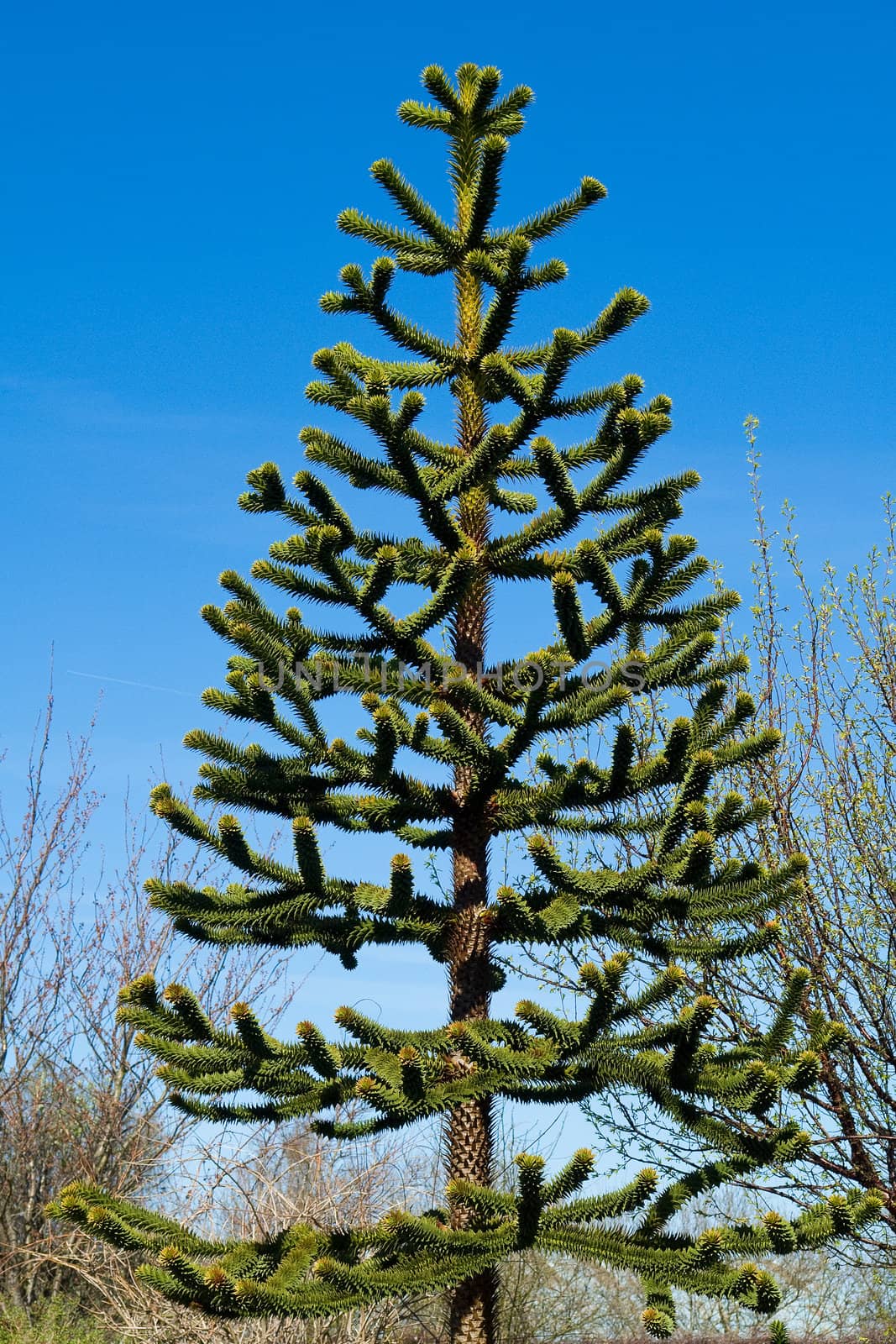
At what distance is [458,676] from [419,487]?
3.22ft

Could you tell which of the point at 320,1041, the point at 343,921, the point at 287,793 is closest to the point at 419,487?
the point at 287,793

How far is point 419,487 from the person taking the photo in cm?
593

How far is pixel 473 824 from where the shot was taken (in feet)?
20.6

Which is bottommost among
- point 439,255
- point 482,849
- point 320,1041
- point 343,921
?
point 320,1041

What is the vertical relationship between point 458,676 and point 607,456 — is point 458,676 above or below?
below

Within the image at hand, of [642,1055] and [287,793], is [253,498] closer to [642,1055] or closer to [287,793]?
[287,793]

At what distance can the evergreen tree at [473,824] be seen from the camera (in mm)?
5012

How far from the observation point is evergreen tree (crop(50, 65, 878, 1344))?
5012mm

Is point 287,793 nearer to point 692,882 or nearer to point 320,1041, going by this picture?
point 320,1041

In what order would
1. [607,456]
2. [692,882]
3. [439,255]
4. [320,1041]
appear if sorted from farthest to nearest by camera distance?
1. [439,255]
2. [607,456]
3. [692,882]
4. [320,1041]

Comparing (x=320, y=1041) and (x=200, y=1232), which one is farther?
(x=200, y=1232)

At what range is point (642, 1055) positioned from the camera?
5227mm

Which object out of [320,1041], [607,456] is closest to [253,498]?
[607,456]

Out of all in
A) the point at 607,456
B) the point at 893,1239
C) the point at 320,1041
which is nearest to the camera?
the point at 320,1041
